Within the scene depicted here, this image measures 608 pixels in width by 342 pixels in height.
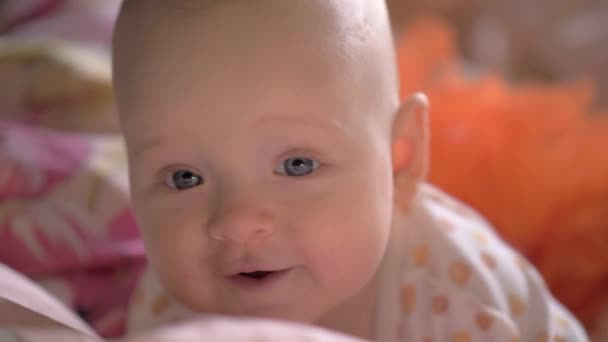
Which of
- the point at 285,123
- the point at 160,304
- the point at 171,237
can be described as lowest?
the point at 160,304

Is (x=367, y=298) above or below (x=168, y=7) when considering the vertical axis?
below

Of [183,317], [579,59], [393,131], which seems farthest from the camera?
[579,59]

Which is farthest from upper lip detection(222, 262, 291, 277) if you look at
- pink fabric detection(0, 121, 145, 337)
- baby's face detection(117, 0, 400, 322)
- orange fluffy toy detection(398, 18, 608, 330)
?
orange fluffy toy detection(398, 18, 608, 330)

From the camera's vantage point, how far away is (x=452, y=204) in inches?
39.4

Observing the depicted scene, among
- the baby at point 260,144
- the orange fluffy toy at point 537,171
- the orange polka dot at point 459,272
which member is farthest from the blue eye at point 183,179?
the orange fluffy toy at point 537,171

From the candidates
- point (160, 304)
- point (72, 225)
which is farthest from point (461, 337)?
point (72, 225)

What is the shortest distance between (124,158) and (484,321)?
1.79ft

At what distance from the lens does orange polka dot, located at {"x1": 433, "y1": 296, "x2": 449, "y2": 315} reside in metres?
0.86

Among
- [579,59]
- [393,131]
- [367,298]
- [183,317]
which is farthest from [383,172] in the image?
[579,59]

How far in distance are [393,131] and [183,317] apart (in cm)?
32

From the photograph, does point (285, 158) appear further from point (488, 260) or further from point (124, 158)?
point (124, 158)

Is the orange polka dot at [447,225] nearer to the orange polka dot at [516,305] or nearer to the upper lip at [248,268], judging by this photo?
the orange polka dot at [516,305]

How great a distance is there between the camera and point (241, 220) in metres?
0.67

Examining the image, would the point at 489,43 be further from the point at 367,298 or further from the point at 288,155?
the point at 288,155
